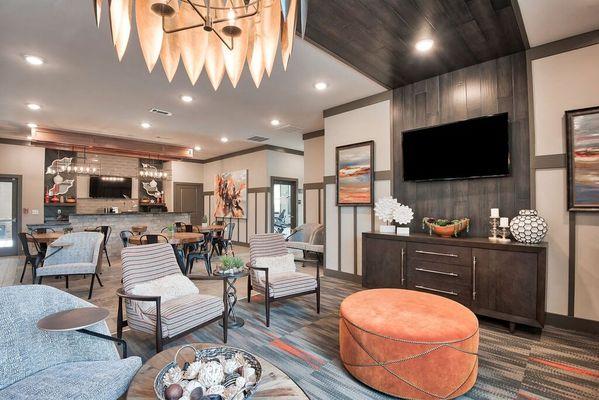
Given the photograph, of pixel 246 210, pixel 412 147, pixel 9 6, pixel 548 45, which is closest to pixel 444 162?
pixel 412 147

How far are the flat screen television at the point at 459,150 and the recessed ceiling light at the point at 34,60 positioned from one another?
15.8ft

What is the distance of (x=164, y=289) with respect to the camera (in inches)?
112

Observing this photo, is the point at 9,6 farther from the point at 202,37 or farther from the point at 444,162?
the point at 444,162

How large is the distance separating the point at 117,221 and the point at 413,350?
792cm

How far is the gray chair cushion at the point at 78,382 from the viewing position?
4.86 ft

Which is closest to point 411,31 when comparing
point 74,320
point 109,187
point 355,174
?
point 355,174

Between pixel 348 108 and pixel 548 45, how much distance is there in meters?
2.67

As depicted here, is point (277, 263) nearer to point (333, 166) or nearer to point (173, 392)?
point (333, 166)

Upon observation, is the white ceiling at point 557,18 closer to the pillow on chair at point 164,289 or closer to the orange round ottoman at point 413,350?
the orange round ottoman at point 413,350

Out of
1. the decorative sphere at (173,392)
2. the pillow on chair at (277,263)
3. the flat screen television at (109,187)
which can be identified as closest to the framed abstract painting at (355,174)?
the pillow on chair at (277,263)

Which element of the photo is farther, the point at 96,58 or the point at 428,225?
the point at 428,225

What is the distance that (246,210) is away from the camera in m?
9.30

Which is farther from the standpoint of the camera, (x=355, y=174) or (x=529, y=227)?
(x=355, y=174)

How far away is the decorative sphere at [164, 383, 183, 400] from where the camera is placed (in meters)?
1.26
